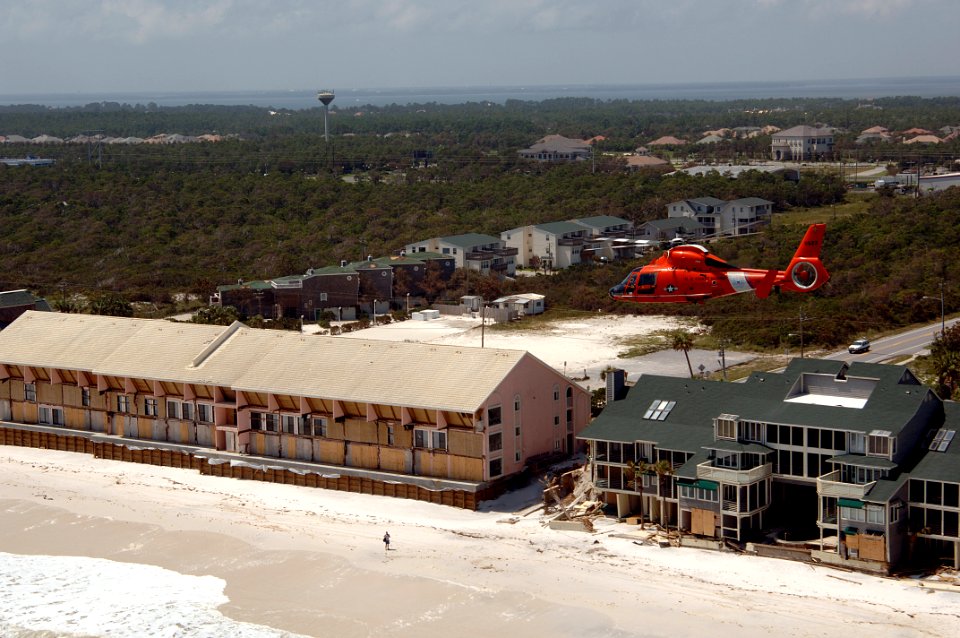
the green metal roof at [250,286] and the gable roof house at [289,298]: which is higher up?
the green metal roof at [250,286]

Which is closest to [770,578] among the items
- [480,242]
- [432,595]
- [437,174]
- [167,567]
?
[432,595]

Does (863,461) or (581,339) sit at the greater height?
(863,461)

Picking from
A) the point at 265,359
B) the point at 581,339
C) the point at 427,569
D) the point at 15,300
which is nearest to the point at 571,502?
the point at 427,569

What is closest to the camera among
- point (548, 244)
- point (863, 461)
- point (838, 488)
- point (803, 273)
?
point (838, 488)

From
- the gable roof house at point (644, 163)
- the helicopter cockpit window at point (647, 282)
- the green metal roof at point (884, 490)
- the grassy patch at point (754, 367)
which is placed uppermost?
the helicopter cockpit window at point (647, 282)

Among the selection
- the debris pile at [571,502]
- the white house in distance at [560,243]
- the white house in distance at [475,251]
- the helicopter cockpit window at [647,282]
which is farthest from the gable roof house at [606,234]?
the helicopter cockpit window at [647,282]

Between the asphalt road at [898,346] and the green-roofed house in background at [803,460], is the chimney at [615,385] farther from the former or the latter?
the asphalt road at [898,346]

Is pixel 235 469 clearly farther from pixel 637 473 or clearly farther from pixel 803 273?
pixel 803 273

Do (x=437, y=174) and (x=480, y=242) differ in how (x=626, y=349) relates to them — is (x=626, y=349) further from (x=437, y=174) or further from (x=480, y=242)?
(x=437, y=174)
